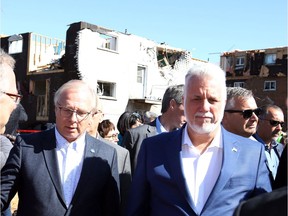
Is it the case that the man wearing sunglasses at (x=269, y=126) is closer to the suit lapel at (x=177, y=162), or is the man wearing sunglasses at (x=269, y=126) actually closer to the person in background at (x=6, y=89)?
the suit lapel at (x=177, y=162)

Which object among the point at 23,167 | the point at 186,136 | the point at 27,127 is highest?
the point at 186,136

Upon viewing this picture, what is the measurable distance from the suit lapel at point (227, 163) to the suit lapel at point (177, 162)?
5.5 inches

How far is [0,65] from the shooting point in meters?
2.29

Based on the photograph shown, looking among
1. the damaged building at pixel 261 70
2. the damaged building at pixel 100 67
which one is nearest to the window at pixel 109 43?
the damaged building at pixel 100 67

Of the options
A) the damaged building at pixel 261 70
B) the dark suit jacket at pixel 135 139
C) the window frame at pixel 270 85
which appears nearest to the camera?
the dark suit jacket at pixel 135 139

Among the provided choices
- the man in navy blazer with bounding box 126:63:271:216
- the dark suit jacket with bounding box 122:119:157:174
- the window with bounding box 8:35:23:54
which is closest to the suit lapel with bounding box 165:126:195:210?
the man in navy blazer with bounding box 126:63:271:216

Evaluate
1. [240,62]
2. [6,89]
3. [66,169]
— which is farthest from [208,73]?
[240,62]

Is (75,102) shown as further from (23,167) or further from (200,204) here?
(200,204)

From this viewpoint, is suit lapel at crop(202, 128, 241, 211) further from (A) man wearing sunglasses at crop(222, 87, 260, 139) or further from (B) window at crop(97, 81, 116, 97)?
(B) window at crop(97, 81, 116, 97)

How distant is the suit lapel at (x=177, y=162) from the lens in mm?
2128

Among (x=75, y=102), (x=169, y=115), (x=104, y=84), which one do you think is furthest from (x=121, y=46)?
(x=75, y=102)

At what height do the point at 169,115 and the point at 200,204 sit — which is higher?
the point at 169,115

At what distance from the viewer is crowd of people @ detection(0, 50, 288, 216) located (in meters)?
2.15

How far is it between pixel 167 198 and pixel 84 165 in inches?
24.8
